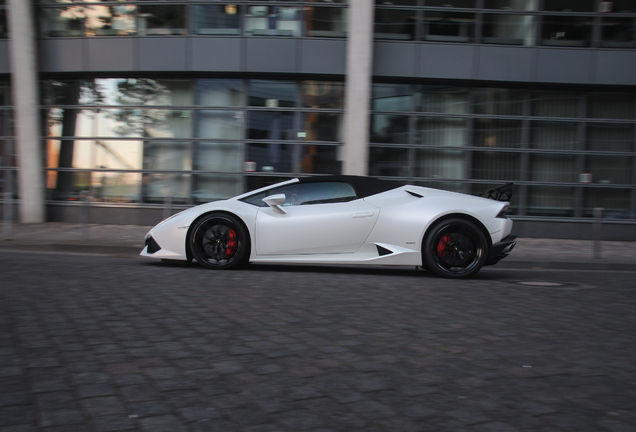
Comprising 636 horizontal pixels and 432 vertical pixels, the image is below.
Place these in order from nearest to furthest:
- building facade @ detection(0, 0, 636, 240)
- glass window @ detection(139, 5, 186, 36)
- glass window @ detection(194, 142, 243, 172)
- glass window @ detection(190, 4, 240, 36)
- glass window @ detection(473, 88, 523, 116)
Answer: building facade @ detection(0, 0, 636, 240) → glass window @ detection(190, 4, 240, 36) → glass window @ detection(139, 5, 186, 36) → glass window @ detection(473, 88, 523, 116) → glass window @ detection(194, 142, 243, 172)

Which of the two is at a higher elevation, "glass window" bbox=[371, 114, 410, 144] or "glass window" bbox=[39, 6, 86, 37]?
"glass window" bbox=[39, 6, 86, 37]

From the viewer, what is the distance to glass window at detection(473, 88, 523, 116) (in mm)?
14031

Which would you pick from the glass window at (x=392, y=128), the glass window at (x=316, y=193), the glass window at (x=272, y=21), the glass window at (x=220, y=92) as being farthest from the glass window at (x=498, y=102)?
the glass window at (x=316, y=193)

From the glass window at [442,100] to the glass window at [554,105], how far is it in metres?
1.77

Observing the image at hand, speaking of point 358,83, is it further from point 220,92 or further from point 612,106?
point 612,106

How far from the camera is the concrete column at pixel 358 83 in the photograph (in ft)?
42.6

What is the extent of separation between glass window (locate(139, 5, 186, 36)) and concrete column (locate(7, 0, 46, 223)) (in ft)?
9.01

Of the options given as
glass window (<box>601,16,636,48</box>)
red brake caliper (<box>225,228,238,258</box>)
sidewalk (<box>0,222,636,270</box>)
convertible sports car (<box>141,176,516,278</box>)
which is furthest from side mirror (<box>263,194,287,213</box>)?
glass window (<box>601,16,636,48</box>)

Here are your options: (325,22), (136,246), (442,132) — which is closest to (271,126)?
(325,22)

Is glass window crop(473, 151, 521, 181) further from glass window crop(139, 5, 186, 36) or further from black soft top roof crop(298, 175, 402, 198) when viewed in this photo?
glass window crop(139, 5, 186, 36)

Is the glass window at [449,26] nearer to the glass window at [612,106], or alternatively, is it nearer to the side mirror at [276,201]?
the glass window at [612,106]

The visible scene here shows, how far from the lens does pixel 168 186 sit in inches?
560

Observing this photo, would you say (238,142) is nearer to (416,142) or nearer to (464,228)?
(416,142)

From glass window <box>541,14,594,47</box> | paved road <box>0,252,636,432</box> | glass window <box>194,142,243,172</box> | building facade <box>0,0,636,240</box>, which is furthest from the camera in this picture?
glass window <box>194,142,243,172</box>
